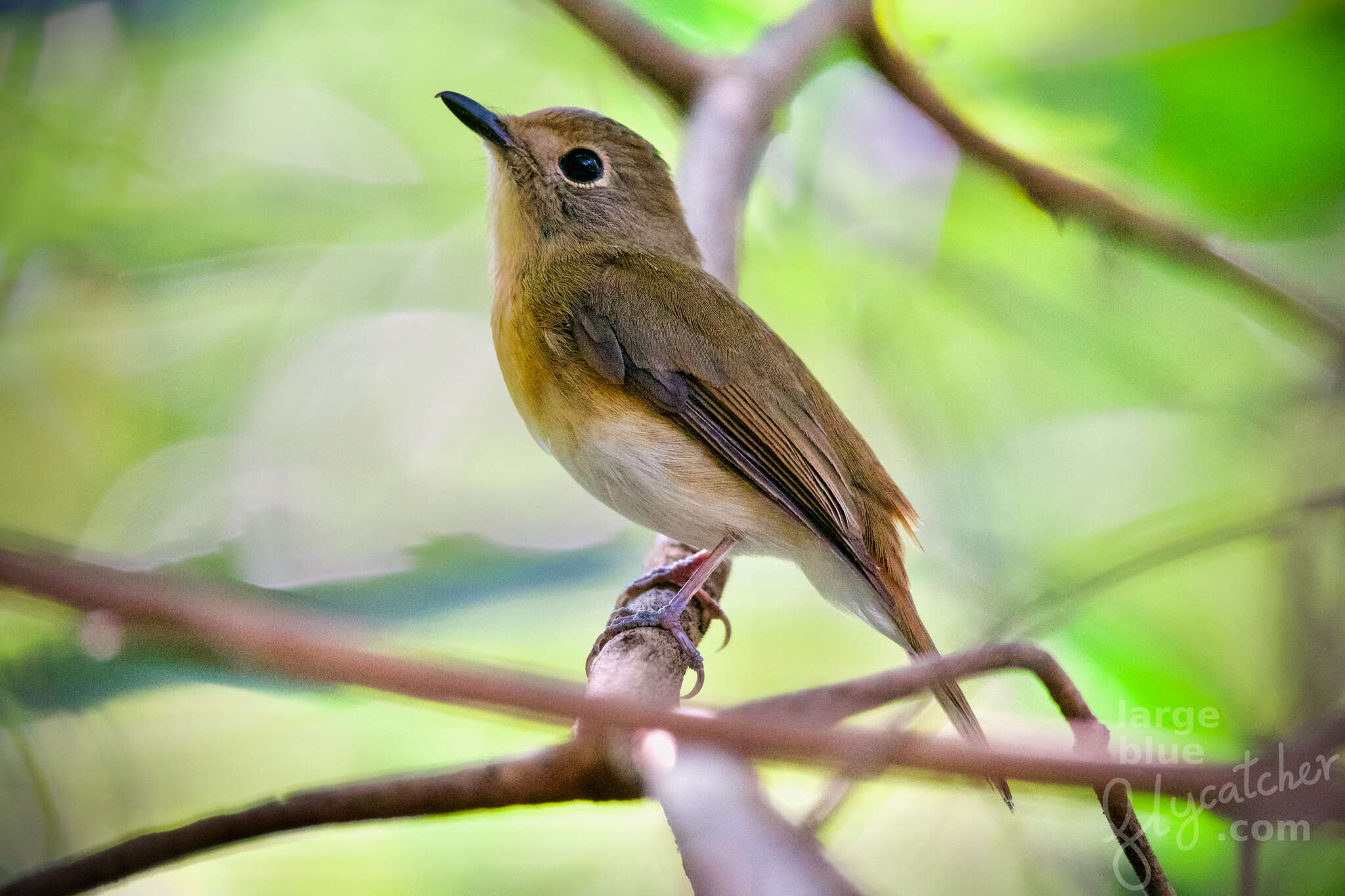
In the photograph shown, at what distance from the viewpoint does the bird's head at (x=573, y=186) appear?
6.89 feet

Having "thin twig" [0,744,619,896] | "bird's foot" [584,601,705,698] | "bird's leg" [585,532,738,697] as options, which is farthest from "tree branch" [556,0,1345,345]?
"thin twig" [0,744,619,896]

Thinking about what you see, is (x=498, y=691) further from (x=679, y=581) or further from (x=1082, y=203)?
(x=1082, y=203)

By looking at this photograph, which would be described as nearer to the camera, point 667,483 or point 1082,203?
point 667,483

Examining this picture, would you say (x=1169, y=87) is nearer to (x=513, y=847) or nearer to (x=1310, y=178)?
(x=1310, y=178)

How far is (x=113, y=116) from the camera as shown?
2408mm

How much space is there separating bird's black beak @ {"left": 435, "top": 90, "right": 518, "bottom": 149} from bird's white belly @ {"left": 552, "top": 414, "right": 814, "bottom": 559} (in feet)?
2.17

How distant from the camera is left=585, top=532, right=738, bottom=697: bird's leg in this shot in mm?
1745

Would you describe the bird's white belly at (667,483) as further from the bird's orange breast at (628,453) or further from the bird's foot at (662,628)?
the bird's foot at (662,628)

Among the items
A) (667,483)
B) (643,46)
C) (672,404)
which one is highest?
(643,46)

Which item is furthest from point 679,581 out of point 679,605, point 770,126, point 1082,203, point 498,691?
point 498,691

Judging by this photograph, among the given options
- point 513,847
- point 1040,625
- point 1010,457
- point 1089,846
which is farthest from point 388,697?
point 1010,457

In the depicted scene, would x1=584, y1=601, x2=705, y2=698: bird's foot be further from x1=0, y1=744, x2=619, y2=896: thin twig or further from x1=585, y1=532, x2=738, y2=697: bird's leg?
x1=0, y1=744, x2=619, y2=896: thin twig

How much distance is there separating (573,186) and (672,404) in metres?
0.57

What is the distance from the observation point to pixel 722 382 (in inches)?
75.2
